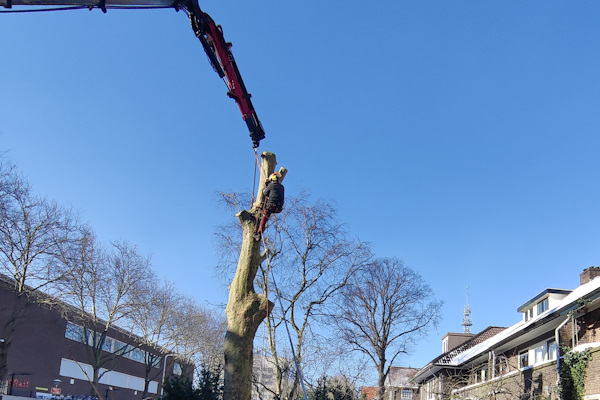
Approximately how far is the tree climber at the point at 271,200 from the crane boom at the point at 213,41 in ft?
5.42

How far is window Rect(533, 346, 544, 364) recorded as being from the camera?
20859 mm

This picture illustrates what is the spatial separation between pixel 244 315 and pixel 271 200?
2.22m

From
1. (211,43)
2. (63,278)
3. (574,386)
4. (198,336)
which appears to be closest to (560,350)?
(574,386)

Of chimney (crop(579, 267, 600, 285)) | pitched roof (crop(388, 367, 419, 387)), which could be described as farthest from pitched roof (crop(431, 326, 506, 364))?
pitched roof (crop(388, 367, 419, 387))

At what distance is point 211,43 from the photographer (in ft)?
32.7

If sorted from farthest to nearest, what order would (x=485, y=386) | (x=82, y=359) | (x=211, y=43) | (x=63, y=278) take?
(x=82, y=359), (x=63, y=278), (x=485, y=386), (x=211, y=43)

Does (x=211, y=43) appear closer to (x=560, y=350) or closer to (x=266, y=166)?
(x=266, y=166)

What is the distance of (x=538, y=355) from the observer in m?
21.3

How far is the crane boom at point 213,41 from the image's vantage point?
23.8ft

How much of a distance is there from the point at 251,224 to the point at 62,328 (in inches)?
1605

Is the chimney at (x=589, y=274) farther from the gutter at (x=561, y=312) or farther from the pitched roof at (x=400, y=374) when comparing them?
the pitched roof at (x=400, y=374)

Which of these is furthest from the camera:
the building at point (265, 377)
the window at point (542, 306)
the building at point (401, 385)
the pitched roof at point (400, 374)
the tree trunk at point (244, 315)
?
the pitched roof at point (400, 374)

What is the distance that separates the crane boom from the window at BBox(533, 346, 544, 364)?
15.3 meters

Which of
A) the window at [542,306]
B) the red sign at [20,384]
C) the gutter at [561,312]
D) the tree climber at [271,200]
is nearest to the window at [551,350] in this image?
the gutter at [561,312]
